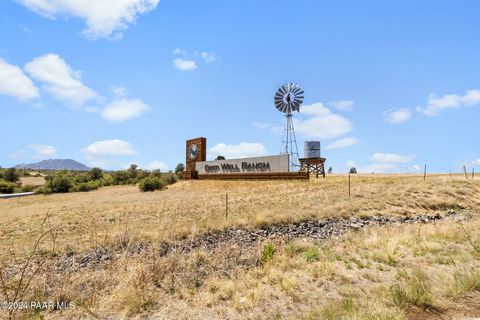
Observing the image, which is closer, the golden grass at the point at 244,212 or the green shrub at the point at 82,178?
the golden grass at the point at 244,212

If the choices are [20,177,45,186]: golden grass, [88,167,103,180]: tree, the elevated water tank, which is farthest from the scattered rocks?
[20,177,45,186]: golden grass

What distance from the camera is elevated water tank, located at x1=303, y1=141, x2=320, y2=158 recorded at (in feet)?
134

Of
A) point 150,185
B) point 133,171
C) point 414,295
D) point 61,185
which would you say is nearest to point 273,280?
point 414,295

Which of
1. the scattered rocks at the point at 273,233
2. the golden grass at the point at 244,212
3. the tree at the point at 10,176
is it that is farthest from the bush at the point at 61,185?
the scattered rocks at the point at 273,233

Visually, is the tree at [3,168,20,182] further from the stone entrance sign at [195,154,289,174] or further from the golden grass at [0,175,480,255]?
the golden grass at [0,175,480,255]

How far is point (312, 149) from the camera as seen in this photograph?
135 feet

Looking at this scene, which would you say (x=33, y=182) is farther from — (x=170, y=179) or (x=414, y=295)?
(x=414, y=295)

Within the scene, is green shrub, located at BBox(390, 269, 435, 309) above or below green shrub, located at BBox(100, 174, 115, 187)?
below

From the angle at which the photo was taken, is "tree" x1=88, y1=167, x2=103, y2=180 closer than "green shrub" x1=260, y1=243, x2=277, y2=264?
No

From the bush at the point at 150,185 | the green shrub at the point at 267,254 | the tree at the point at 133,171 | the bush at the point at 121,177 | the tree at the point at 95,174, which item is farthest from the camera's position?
the tree at the point at 95,174

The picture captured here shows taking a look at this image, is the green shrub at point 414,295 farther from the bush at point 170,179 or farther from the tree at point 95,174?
the tree at point 95,174

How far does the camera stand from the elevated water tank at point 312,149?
4097cm

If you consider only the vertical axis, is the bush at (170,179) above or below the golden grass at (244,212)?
above

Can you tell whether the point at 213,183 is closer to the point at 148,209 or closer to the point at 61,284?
the point at 148,209
